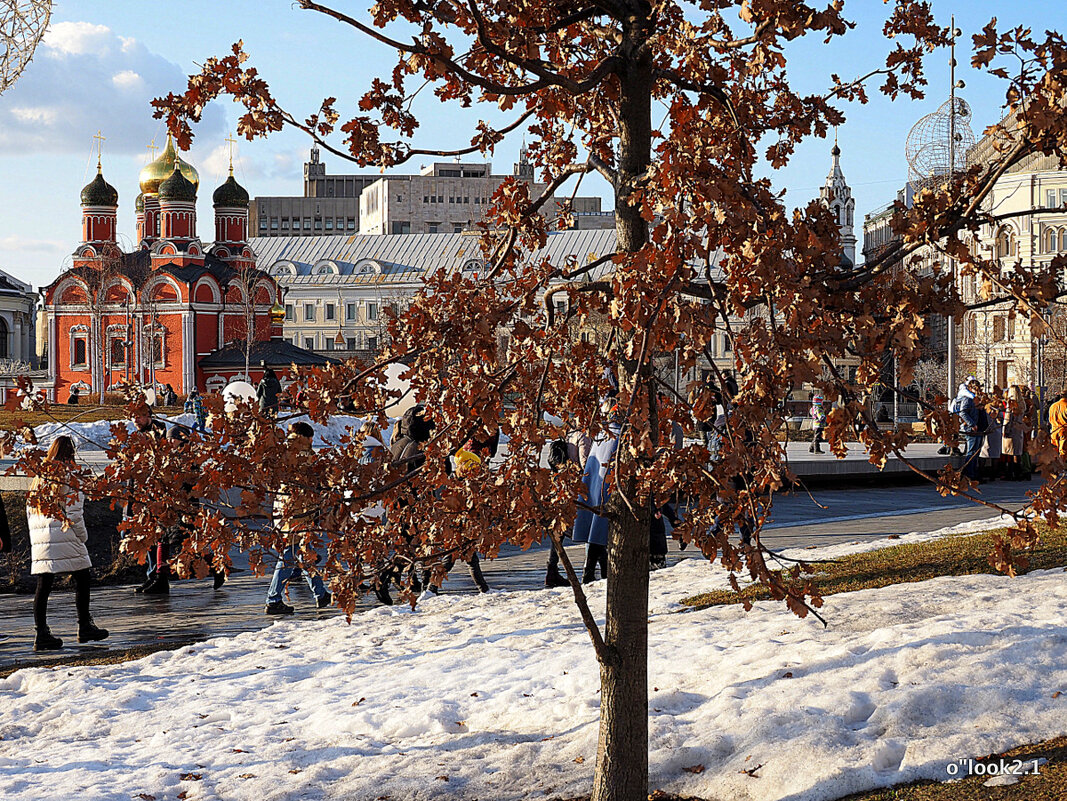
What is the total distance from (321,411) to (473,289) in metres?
0.93

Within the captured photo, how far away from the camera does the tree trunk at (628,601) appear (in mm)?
5344

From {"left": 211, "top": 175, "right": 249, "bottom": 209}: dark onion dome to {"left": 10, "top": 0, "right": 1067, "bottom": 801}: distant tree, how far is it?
64086 millimetres

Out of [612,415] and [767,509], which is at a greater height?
[612,415]

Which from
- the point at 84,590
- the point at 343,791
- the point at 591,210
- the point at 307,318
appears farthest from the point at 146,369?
the point at 591,210

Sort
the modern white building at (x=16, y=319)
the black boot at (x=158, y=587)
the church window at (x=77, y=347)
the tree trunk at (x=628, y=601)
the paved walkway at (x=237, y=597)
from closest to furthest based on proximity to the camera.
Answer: the tree trunk at (x=628, y=601), the paved walkway at (x=237, y=597), the black boot at (x=158, y=587), the church window at (x=77, y=347), the modern white building at (x=16, y=319)

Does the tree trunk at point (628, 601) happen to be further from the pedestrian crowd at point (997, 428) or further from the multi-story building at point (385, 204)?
the multi-story building at point (385, 204)

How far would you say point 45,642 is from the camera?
32.5 feet

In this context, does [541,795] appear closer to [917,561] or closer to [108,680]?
[108,680]

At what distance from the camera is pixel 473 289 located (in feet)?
18.1

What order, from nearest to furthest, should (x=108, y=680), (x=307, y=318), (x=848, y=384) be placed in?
(x=848, y=384) → (x=108, y=680) → (x=307, y=318)

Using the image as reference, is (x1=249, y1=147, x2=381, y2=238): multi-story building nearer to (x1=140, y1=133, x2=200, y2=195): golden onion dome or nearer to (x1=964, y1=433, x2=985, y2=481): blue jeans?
(x1=140, y1=133, x2=200, y2=195): golden onion dome

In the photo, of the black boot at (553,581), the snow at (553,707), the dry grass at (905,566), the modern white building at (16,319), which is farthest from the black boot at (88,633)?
the modern white building at (16,319)

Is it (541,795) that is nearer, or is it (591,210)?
(541,795)

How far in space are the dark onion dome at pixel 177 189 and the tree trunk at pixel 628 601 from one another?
208 feet
